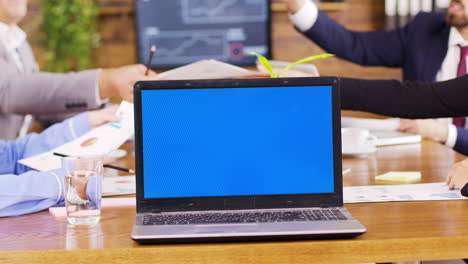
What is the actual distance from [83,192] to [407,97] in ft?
2.75

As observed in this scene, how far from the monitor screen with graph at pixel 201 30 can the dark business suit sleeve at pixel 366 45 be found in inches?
53.9

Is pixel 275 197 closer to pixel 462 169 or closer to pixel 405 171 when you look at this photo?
pixel 462 169

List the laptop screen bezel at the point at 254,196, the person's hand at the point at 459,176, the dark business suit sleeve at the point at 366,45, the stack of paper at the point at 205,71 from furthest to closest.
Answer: the dark business suit sleeve at the point at 366,45, the stack of paper at the point at 205,71, the person's hand at the point at 459,176, the laptop screen bezel at the point at 254,196

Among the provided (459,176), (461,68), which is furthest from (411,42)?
(459,176)

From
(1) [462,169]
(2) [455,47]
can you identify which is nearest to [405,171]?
(1) [462,169]

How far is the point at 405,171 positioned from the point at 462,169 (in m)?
0.29

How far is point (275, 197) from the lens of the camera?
116 cm

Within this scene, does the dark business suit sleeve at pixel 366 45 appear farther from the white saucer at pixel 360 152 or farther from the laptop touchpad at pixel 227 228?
the laptop touchpad at pixel 227 228

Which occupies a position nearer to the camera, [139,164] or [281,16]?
[139,164]

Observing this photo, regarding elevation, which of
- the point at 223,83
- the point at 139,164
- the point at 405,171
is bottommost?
the point at 405,171

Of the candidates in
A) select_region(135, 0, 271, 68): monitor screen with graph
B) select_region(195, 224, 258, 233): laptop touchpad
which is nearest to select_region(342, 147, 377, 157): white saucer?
select_region(195, 224, 258, 233): laptop touchpad

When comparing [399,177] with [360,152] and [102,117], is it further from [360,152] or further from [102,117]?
[102,117]

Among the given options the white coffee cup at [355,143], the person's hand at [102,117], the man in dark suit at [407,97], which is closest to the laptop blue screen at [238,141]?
the man in dark suit at [407,97]

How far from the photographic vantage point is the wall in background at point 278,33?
14.9 feet
